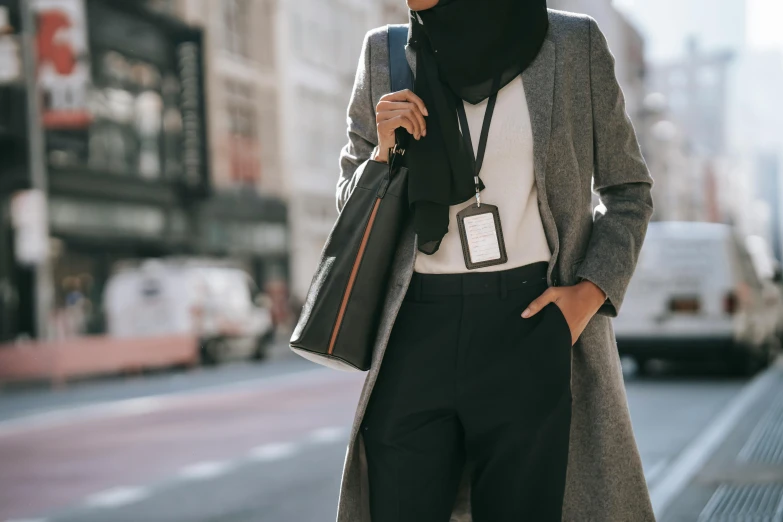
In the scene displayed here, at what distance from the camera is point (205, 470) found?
7090mm

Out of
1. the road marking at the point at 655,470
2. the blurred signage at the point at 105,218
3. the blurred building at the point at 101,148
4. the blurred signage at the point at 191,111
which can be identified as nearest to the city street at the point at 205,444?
the road marking at the point at 655,470

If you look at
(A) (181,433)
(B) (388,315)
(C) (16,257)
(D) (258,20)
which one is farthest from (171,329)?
(B) (388,315)

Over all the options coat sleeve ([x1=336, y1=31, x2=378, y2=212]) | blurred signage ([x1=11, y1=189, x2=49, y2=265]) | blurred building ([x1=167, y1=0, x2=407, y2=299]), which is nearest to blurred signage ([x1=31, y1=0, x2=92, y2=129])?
blurred signage ([x1=11, y1=189, x2=49, y2=265])

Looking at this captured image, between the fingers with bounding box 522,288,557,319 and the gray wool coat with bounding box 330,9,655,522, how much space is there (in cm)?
6

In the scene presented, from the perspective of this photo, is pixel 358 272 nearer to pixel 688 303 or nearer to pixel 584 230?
pixel 584 230

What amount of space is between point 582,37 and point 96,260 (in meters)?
22.6

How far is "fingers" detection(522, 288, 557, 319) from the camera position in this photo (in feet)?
6.11

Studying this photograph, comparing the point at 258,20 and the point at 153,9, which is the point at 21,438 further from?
the point at 258,20

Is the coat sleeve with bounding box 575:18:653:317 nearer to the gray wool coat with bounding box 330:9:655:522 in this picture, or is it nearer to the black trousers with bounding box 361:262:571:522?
the gray wool coat with bounding box 330:9:655:522

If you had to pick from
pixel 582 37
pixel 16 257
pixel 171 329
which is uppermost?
pixel 582 37

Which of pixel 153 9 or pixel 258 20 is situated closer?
pixel 153 9

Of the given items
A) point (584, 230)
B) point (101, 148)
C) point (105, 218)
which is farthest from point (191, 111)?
point (584, 230)

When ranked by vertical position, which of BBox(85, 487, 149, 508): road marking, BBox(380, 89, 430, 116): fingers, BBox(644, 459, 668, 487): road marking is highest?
BBox(380, 89, 430, 116): fingers

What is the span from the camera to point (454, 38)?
74.9 inches
